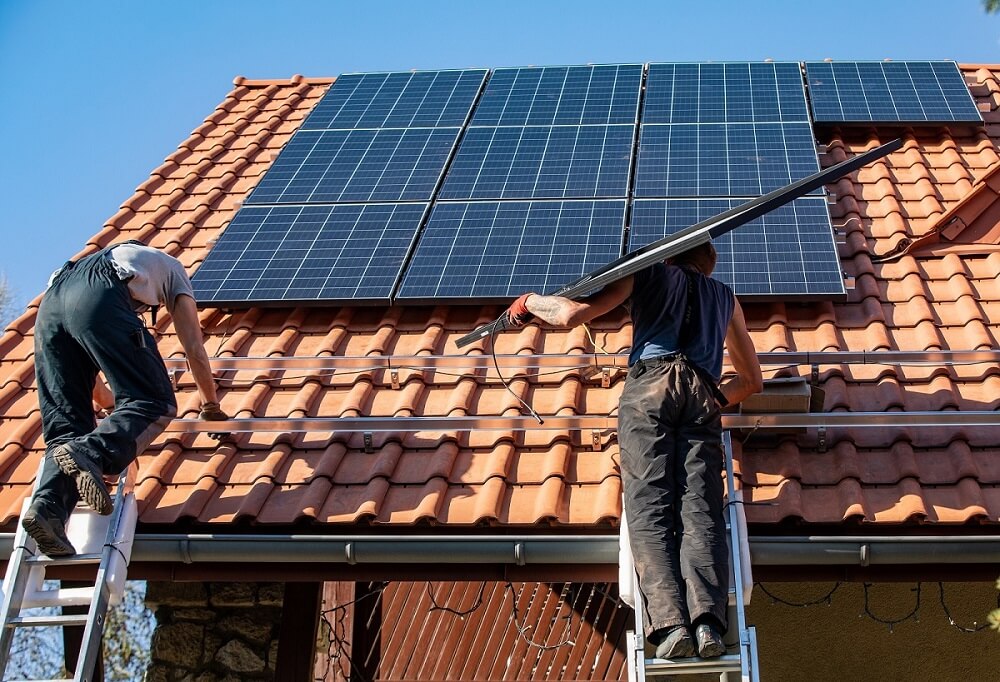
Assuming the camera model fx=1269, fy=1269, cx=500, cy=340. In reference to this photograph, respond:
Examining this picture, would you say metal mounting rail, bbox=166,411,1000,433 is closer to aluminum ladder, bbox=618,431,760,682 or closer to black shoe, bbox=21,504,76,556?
aluminum ladder, bbox=618,431,760,682

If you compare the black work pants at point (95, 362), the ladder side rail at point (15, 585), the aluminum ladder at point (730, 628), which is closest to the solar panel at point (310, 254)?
the black work pants at point (95, 362)

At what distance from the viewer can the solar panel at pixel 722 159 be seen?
8.52 metres

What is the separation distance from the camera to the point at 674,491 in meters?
5.47

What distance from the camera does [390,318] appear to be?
8148 mm

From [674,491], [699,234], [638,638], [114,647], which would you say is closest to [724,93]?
[699,234]

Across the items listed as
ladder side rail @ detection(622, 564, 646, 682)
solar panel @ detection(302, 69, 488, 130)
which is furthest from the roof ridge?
ladder side rail @ detection(622, 564, 646, 682)

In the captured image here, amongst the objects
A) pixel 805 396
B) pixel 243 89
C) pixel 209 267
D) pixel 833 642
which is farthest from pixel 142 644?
pixel 805 396

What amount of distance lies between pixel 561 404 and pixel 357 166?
324 centimetres

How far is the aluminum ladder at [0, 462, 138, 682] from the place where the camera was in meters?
5.71

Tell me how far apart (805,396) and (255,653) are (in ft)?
11.5

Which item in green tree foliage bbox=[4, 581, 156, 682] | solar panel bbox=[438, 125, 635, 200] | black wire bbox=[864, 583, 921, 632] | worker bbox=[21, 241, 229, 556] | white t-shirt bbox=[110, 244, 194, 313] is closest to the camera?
worker bbox=[21, 241, 229, 556]

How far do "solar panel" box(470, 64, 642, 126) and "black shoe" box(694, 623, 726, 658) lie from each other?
18.1 ft

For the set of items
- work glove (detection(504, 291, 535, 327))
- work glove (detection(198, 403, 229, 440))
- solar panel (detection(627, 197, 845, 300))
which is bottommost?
work glove (detection(198, 403, 229, 440))

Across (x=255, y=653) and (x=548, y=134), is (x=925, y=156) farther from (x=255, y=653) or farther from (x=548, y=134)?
(x=255, y=653)
